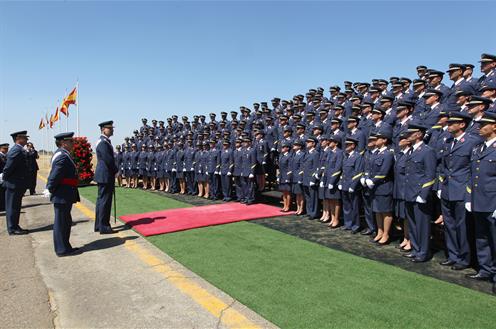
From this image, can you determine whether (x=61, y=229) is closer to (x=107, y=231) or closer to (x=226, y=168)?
(x=107, y=231)

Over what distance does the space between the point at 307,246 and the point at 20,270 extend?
4.23m

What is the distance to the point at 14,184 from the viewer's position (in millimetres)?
7133

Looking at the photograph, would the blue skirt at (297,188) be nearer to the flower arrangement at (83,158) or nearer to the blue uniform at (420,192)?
the blue uniform at (420,192)

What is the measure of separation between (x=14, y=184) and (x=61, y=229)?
2486mm

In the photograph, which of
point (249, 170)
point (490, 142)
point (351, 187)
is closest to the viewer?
point (490, 142)

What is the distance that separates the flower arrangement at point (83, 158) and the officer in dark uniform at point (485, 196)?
14413 millimetres

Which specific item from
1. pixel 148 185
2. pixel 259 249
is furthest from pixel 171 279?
pixel 148 185

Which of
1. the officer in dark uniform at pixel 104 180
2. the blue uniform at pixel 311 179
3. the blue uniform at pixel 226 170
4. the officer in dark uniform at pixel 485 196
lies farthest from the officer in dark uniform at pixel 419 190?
the blue uniform at pixel 226 170

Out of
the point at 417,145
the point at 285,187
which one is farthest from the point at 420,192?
the point at 285,187

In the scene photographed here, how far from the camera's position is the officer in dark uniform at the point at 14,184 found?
707 centimetres

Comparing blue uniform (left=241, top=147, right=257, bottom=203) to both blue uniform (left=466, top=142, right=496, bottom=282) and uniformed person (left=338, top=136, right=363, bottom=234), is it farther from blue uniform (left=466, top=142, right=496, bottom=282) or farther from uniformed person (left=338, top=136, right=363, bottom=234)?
blue uniform (left=466, top=142, right=496, bottom=282)

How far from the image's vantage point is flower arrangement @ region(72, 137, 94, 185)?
14773 millimetres

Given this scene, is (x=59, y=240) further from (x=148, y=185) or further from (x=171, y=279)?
(x=148, y=185)

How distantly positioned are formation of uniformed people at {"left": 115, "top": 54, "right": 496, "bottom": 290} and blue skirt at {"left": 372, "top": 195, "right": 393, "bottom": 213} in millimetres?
17
